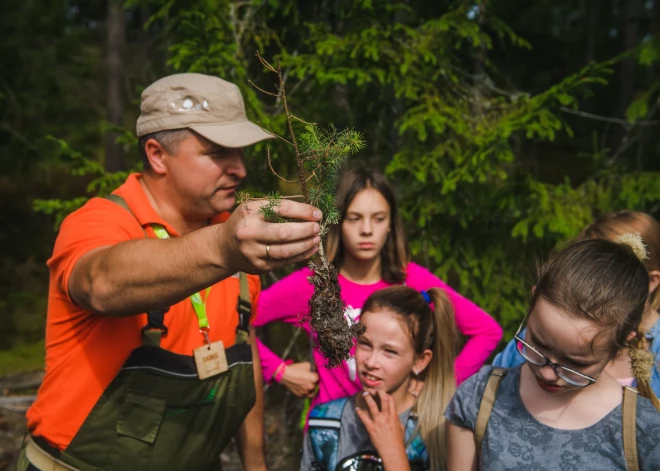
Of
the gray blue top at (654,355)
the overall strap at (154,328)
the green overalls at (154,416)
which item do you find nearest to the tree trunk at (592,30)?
the gray blue top at (654,355)

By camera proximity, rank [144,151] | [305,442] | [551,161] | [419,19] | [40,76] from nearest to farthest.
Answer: [144,151] → [305,442] → [419,19] → [40,76] → [551,161]

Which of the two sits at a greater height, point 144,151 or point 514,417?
point 144,151

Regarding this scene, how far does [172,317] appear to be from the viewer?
2.52 meters

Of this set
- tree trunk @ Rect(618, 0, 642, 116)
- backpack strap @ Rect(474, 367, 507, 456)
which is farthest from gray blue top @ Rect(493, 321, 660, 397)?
tree trunk @ Rect(618, 0, 642, 116)

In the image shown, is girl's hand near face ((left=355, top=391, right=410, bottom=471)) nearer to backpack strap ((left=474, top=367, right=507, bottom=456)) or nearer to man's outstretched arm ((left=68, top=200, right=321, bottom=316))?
backpack strap ((left=474, top=367, right=507, bottom=456))

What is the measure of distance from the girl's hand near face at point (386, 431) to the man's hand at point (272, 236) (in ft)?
4.64

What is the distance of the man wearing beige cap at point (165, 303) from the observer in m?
1.82

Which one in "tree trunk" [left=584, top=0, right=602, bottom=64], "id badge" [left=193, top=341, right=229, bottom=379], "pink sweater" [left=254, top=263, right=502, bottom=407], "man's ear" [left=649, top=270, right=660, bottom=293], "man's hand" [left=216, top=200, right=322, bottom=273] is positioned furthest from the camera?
"tree trunk" [left=584, top=0, right=602, bottom=64]

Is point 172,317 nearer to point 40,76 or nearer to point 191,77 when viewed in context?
point 191,77

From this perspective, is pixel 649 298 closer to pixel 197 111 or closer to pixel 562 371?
pixel 562 371

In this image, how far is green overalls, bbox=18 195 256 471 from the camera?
2.40 meters

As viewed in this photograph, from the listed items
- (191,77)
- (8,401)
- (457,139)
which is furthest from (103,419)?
(8,401)

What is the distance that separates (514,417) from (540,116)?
2630 millimetres

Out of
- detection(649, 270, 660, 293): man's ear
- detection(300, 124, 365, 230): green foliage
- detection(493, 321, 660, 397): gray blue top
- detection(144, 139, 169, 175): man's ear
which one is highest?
detection(300, 124, 365, 230): green foliage
